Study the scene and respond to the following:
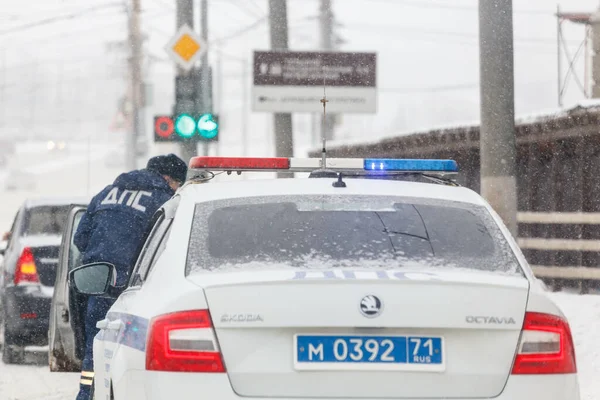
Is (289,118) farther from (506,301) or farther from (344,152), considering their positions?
(506,301)

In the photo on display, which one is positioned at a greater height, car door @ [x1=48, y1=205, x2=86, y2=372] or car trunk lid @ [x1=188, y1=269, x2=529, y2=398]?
car trunk lid @ [x1=188, y1=269, x2=529, y2=398]

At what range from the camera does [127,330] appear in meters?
4.73

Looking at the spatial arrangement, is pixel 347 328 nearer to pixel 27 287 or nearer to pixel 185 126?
pixel 27 287

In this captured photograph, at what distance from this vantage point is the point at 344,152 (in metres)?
24.9

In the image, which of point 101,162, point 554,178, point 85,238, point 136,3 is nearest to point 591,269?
point 554,178

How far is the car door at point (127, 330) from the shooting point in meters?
4.53

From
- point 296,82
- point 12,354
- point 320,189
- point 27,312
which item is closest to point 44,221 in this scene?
point 27,312

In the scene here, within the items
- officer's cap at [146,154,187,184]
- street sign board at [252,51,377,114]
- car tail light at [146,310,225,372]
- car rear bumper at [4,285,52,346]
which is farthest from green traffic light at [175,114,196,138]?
car tail light at [146,310,225,372]

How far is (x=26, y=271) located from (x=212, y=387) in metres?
7.31

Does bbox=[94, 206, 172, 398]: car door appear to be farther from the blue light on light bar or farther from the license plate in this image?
the blue light on light bar

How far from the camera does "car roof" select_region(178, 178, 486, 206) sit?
4988mm

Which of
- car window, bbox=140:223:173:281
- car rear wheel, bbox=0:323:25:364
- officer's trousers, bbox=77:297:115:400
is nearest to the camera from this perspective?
car window, bbox=140:223:173:281

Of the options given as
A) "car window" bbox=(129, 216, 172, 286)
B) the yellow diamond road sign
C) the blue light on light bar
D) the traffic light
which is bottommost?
"car window" bbox=(129, 216, 172, 286)

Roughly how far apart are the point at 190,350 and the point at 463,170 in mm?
15720
